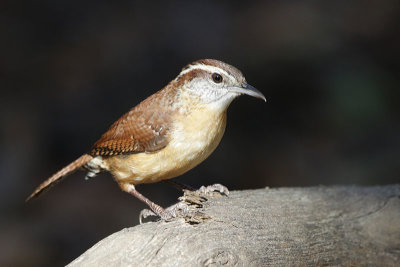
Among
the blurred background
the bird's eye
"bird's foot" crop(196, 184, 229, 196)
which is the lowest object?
"bird's foot" crop(196, 184, 229, 196)

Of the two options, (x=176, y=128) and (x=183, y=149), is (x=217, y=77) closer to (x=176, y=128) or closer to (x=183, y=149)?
(x=176, y=128)

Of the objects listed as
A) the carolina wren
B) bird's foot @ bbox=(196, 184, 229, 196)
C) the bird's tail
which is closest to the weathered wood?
bird's foot @ bbox=(196, 184, 229, 196)

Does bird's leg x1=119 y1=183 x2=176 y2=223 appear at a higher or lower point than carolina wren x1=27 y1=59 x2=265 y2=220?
lower

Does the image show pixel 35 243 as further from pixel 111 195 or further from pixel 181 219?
pixel 181 219

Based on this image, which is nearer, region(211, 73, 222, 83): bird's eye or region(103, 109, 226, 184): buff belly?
region(103, 109, 226, 184): buff belly

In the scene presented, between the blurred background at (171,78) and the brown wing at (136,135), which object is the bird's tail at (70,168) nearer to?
the brown wing at (136,135)

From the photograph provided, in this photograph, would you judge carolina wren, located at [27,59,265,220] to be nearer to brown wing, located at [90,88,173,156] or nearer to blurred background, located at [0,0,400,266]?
brown wing, located at [90,88,173,156]
